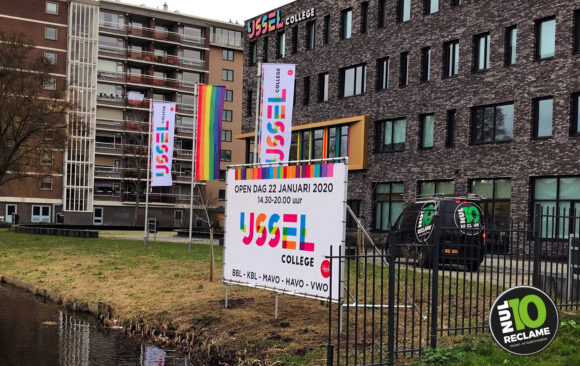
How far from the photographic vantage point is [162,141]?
29.5 metres

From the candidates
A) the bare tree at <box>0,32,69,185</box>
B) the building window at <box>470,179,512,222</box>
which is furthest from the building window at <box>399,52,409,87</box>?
the bare tree at <box>0,32,69,185</box>

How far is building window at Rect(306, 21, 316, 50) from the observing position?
4434 centimetres

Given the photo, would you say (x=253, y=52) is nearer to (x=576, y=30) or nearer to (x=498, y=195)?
(x=498, y=195)

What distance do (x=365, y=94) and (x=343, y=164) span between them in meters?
A: 30.3

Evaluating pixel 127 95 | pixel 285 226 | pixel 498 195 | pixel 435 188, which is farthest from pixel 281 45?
pixel 285 226

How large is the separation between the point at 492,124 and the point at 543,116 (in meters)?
2.77

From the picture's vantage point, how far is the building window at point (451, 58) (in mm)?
34156

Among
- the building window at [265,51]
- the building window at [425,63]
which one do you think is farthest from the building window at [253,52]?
the building window at [425,63]

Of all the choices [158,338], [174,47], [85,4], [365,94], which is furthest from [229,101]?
[158,338]

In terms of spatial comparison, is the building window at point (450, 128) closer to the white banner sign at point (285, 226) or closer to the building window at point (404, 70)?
the building window at point (404, 70)

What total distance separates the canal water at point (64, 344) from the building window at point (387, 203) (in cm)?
2457

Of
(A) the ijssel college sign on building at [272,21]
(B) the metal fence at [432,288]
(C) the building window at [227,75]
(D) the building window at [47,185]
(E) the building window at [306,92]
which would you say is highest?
(C) the building window at [227,75]

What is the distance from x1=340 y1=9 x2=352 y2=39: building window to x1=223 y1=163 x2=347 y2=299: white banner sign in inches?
1209

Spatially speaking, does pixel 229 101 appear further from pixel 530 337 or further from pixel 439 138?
pixel 530 337
